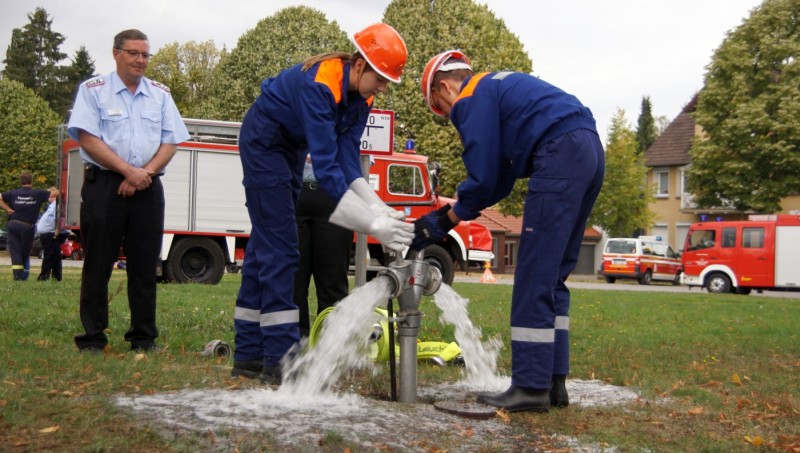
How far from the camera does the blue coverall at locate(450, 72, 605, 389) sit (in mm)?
4734

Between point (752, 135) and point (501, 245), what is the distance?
1798 cm

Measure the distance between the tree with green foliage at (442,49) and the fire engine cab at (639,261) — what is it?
187 inches

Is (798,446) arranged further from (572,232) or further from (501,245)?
(501,245)

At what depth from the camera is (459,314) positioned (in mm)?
5438

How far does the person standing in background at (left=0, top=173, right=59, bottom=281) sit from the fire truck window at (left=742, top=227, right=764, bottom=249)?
2132cm

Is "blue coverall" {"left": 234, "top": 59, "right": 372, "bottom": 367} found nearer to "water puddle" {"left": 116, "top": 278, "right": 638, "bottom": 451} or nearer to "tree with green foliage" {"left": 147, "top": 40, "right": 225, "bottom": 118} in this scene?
"water puddle" {"left": 116, "top": 278, "right": 638, "bottom": 451}

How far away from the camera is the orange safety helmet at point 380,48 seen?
15.8 feet

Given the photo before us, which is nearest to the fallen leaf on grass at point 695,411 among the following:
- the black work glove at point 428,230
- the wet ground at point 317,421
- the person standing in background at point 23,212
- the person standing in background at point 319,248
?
the wet ground at point 317,421

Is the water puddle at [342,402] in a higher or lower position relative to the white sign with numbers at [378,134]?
lower

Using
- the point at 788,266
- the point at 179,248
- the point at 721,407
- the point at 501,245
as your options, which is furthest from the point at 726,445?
the point at 501,245

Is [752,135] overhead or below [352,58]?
overhead

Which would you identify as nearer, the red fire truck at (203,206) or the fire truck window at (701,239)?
the red fire truck at (203,206)

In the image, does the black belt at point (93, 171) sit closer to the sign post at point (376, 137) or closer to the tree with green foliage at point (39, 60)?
the sign post at point (376, 137)

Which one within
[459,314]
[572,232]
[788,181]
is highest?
[788,181]
